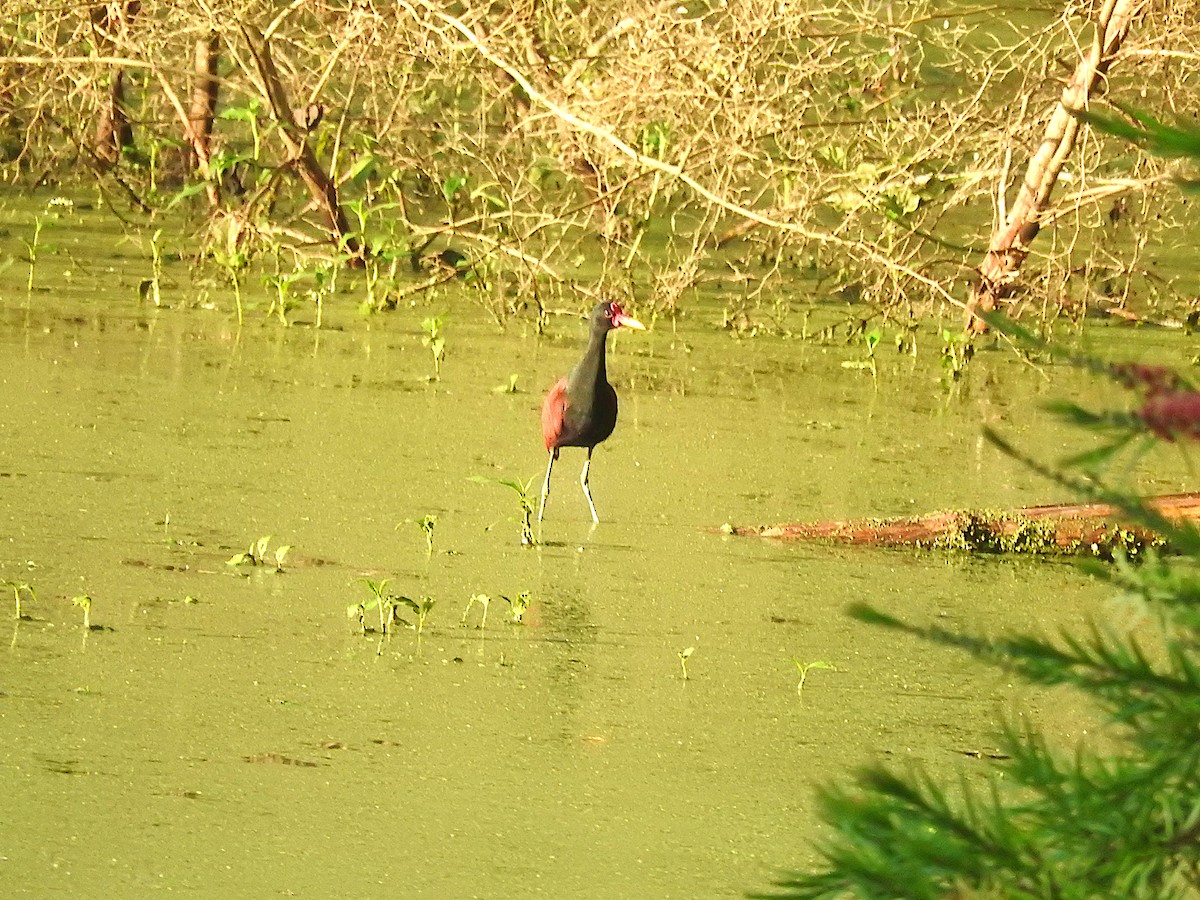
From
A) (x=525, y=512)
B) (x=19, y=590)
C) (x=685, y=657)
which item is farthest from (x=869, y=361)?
(x=19, y=590)

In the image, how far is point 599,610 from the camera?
377 cm

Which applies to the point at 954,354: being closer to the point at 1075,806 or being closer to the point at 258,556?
the point at 258,556

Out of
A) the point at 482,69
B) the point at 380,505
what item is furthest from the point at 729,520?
the point at 482,69

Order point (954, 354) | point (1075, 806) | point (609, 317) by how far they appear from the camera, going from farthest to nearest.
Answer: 1. point (954, 354)
2. point (609, 317)
3. point (1075, 806)

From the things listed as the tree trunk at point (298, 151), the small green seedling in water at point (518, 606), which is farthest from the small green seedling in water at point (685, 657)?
the tree trunk at point (298, 151)

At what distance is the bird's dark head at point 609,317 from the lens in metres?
4.94

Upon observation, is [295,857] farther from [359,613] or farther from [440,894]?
[359,613]

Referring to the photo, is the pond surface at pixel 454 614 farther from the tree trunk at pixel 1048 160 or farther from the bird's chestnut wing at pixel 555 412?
the tree trunk at pixel 1048 160

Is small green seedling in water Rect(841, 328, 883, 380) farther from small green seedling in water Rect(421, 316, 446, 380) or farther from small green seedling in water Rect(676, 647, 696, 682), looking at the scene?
small green seedling in water Rect(676, 647, 696, 682)

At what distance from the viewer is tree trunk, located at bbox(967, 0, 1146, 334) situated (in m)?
6.10

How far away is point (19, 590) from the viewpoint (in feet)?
11.5

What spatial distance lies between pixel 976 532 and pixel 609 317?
1.04 metres

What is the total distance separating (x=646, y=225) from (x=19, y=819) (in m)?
4.49

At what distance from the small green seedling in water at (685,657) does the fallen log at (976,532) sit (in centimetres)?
90
